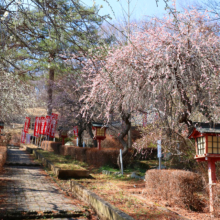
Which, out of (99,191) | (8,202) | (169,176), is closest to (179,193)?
(169,176)

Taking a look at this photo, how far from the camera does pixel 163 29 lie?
24.9ft

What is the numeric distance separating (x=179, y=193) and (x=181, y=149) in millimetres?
2966

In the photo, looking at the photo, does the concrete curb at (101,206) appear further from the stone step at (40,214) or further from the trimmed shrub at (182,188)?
the trimmed shrub at (182,188)

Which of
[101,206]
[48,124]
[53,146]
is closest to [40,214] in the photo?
[101,206]

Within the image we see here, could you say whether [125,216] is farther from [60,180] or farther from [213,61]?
[60,180]

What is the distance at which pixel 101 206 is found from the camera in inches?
200

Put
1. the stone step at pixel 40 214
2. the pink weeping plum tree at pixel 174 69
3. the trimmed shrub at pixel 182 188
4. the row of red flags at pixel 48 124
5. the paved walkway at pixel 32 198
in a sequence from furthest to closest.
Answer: the row of red flags at pixel 48 124
the pink weeping plum tree at pixel 174 69
the trimmed shrub at pixel 182 188
the paved walkway at pixel 32 198
the stone step at pixel 40 214

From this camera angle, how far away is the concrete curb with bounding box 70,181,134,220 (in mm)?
4334

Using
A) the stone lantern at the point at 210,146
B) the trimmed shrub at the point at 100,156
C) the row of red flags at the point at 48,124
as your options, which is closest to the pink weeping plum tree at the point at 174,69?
the stone lantern at the point at 210,146

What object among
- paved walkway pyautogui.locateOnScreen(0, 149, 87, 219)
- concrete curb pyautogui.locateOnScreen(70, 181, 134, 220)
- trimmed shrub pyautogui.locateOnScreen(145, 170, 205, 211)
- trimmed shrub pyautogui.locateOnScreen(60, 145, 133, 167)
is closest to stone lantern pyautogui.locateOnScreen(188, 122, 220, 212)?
trimmed shrub pyautogui.locateOnScreen(145, 170, 205, 211)

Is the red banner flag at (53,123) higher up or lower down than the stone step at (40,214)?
higher up

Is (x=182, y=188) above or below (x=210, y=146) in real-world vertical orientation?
below

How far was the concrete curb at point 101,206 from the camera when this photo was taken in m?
4.33

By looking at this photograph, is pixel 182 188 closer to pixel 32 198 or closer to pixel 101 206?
pixel 101 206
